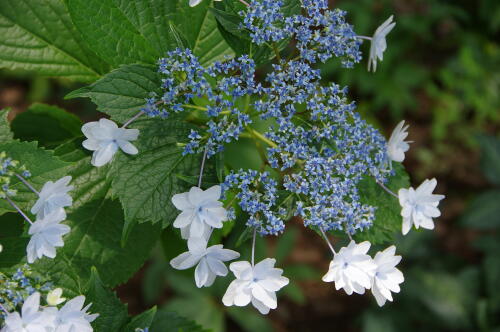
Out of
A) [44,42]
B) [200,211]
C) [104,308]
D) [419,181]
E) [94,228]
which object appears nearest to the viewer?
[200,211]

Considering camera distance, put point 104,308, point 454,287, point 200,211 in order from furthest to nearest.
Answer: point 454,287 < point 104,308 < point 200,211

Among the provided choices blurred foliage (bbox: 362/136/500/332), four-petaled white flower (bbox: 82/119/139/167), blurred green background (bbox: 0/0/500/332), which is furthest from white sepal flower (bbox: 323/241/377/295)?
blurred foliage (bbox: 362/136/500/332)

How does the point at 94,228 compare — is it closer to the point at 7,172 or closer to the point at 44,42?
the point at 7,172

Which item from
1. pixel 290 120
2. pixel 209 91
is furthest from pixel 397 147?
pixel 209 91

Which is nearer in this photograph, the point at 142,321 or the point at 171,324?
the point at 142,321

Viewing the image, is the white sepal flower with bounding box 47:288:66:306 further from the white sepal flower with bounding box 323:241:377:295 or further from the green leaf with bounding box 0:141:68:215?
the white sepal flower with bounding box 323:241:377:295

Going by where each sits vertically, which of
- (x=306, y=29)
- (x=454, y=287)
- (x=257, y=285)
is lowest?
(x=454, y=287)
